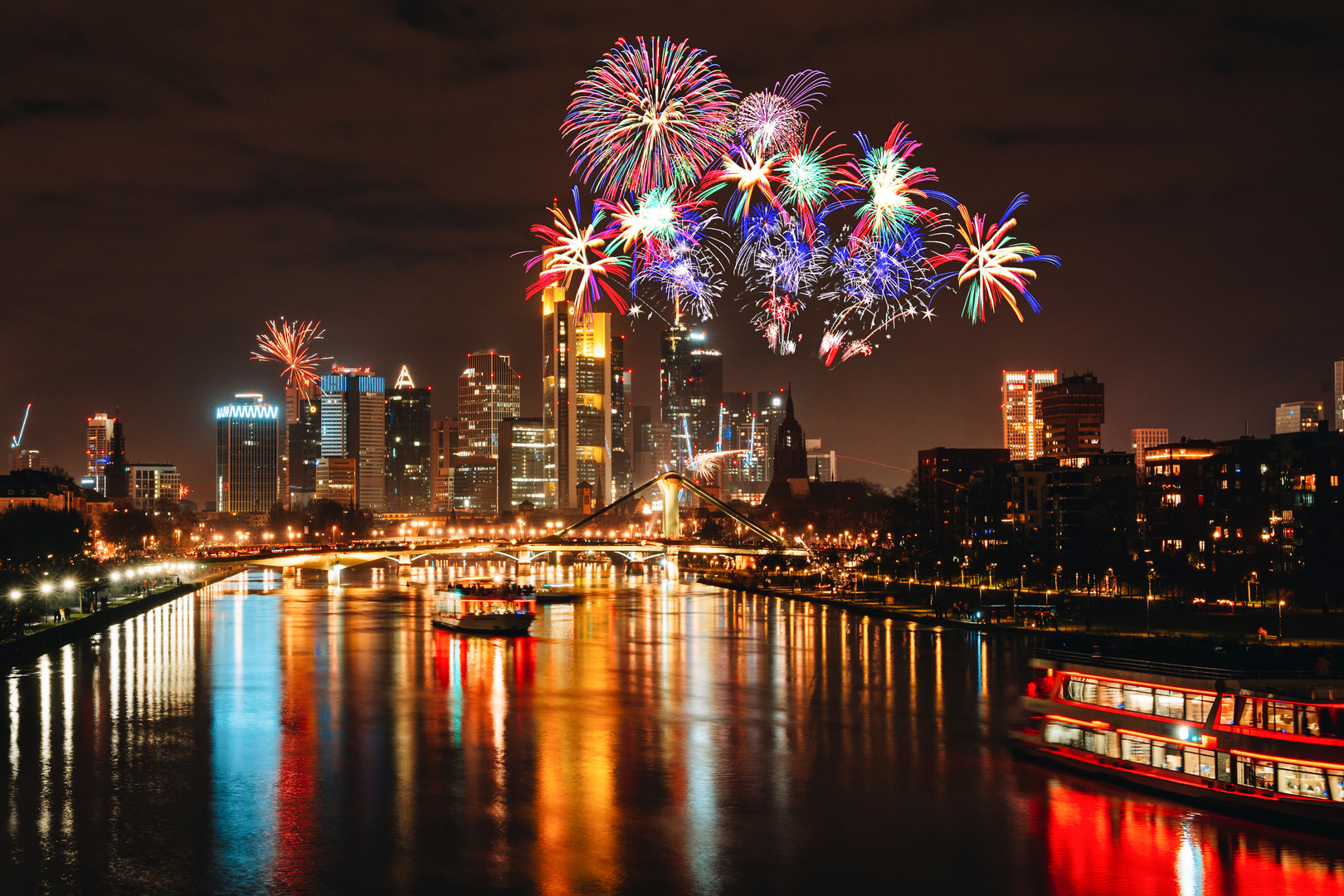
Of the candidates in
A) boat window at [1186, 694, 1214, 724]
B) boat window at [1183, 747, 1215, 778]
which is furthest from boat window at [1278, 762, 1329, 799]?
boat window at [1186, 694, 1214, 724]

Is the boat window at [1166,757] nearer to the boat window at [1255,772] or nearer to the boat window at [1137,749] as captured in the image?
the boat window at [1137,749]

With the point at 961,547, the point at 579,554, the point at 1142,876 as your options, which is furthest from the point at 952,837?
the point at 579,554

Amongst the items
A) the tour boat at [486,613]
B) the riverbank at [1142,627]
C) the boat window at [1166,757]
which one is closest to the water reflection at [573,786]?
the boat window at [1166,757]

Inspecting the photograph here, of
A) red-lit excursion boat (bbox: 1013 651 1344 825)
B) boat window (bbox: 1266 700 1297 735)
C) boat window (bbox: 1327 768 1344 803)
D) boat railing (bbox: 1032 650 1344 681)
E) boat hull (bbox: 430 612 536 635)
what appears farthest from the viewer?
boat hull (bbox: 430 612 536 635)

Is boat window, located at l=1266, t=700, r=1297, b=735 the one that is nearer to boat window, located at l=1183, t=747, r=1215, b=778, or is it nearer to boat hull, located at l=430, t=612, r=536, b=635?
boat window, located at l=1183, t=747, r=1215, b=778

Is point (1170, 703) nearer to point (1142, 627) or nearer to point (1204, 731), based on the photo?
point (1204, 731)
